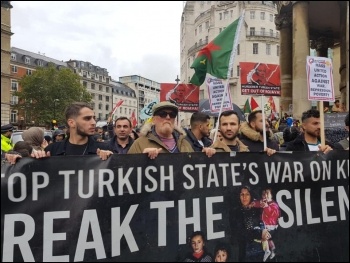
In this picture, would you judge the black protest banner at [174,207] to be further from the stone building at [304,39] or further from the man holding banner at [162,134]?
the stone building at [304,39]

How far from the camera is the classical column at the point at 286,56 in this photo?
84.0 feet

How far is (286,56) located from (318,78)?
20932mm

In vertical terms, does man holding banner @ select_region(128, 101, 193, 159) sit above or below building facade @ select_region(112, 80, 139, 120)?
below

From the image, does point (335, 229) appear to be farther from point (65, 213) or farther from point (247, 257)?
point (65, 213)

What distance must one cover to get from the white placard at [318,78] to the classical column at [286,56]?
1991 cm

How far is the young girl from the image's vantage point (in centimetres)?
356

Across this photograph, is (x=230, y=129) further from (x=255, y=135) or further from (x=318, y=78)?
(x=318, y=78)

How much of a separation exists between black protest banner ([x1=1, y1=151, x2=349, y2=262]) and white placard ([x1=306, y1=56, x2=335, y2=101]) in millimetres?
1812

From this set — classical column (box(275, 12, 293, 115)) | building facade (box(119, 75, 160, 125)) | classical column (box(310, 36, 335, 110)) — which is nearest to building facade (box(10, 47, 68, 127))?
building facade (box(119, 75, 160, 125))

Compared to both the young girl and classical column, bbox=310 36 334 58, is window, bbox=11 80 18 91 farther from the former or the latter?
the young girl

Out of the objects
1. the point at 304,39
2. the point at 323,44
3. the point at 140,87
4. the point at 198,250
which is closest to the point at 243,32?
the point at 323,44

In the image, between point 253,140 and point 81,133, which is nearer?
point 81,133

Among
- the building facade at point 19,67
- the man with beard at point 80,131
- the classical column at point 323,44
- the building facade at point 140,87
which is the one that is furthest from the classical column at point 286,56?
the building facade at point 140,87

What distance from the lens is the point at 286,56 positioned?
26.0 meters
